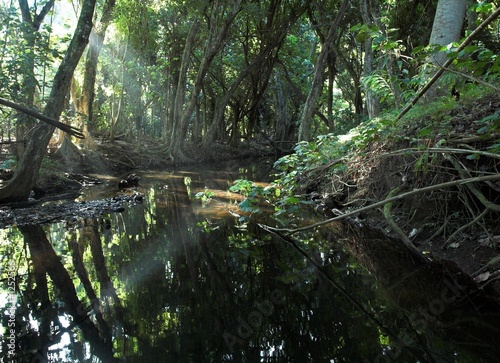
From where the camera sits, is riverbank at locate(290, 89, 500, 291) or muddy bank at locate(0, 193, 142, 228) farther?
muddy bank at locate(0, 193, 142, 228)

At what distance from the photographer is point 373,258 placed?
14.5 ft

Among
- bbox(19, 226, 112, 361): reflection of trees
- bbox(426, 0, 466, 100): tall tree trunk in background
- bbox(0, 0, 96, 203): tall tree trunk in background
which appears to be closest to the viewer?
bbox(19, 226, 112, 361): reflection of trees

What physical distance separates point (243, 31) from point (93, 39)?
22.1ft

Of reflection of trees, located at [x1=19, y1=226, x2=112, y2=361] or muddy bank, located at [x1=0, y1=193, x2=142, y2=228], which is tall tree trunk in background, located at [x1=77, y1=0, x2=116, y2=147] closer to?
muddy bank, located at [x1=0, y1=193, x2=142, y2=228]

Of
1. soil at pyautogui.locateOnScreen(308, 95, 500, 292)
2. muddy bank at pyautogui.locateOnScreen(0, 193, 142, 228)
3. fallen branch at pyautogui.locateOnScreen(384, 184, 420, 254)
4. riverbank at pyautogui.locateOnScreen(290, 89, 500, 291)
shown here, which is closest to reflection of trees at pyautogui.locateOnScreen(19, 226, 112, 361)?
muddy bank at pyautogui.locateOnScreen(0, 193, 142, 228)

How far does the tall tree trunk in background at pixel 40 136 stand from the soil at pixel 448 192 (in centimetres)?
587

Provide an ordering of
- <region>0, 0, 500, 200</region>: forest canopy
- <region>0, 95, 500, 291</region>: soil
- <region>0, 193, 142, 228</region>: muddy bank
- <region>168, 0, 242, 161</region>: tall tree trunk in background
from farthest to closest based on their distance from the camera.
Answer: <region>168, 0, 242, 161</region>: tall tree trunk in background → <region>0, 0, 500, 200</region>: forest canopy → <region>0, 193, 142, 228</region>: muddy bank → <region>0, 95, 500, 291</region>: soil

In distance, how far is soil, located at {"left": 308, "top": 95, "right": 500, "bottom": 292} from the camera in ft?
12.5

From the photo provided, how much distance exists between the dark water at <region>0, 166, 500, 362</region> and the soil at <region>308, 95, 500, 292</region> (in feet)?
1.19

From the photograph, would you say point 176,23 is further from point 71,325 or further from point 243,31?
point 71,325

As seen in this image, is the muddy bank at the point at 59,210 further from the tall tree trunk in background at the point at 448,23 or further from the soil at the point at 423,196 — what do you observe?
the tall tree trunk in background at the point at 448,23

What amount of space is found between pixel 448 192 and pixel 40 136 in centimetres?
713

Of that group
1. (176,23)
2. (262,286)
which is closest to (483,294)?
(262,286)

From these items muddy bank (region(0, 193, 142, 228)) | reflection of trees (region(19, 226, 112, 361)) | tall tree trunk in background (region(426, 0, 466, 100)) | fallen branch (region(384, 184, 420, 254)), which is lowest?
reflection of trees (region(19, 226, 112, 361))
